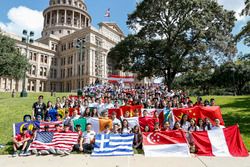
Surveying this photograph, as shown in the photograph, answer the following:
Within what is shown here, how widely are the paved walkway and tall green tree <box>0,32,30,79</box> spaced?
2448 cm

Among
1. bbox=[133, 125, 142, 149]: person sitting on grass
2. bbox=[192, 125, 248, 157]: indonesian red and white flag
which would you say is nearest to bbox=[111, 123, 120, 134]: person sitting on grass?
bbox=[133, 125, 142, 149]: person sitting on grass

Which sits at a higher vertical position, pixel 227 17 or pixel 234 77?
pixel 227 17

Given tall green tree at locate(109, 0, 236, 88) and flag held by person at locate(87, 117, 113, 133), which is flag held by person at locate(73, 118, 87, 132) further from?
tall green tree at locate(109, 0, 236, 88)

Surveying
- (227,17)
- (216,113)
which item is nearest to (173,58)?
(227,17)

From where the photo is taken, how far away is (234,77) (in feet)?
180

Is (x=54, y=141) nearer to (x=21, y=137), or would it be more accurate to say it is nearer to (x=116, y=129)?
(x=21, y=137)

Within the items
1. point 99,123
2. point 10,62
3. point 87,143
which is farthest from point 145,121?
point 10,62

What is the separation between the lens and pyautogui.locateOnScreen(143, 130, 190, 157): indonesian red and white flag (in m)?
8.09

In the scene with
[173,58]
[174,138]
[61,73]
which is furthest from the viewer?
[61,73]

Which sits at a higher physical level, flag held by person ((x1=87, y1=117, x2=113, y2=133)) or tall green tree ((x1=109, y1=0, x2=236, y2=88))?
tall green tree ((x1=109, y1=0, x2=236, y2=88))

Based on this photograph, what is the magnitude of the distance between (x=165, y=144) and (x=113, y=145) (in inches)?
73.3

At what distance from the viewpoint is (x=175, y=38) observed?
28.9 meters

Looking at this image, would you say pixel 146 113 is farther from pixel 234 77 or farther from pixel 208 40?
pixel 234 77

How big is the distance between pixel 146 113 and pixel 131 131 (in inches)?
71.8
